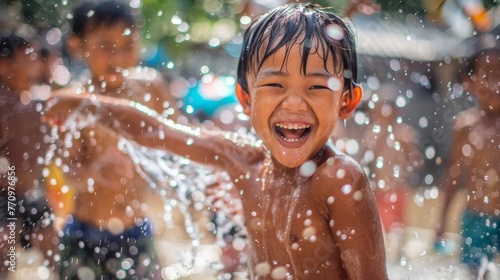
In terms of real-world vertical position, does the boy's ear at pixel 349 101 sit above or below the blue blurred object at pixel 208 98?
above

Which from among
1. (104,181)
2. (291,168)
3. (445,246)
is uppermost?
(291,168)

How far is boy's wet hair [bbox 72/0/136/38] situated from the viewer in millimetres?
4285

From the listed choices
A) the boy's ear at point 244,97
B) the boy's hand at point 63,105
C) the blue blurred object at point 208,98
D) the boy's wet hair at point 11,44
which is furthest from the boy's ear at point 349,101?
the blue blurred object at point 208,98

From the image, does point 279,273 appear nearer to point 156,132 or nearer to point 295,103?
point 295,103

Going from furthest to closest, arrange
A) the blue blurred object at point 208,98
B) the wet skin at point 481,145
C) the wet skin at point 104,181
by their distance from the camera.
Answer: the blue blurred object at point 208,98, the wet skin at point 481,145, the wet skin at point 104,181

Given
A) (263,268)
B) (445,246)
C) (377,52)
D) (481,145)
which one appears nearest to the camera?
(263,268)

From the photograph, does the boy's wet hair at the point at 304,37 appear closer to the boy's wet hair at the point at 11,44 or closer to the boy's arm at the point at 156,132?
the boy's arm at the point at 156,132

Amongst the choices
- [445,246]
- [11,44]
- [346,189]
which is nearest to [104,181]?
[11,44]

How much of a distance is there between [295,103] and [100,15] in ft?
8.67

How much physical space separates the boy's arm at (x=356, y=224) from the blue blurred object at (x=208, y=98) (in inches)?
170

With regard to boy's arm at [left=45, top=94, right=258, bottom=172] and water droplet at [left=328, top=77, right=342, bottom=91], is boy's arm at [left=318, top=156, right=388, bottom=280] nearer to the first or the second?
water droplet at [left=328, top=77, right=342, bottom=91]

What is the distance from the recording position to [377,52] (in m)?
7.20

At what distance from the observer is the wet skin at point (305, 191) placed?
1.95m

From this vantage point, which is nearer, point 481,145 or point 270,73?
point 270,73
